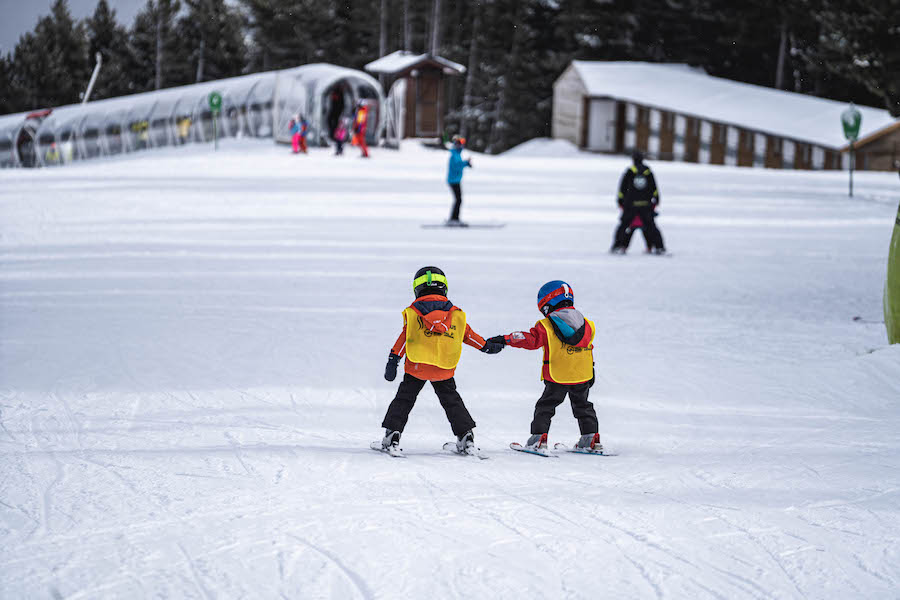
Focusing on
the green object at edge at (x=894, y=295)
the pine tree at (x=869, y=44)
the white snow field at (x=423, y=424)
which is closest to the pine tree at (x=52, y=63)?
the pine tree at (x=869, y=44)


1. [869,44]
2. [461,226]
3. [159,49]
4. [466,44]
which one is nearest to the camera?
[461,226]

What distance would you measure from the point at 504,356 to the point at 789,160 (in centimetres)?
2839

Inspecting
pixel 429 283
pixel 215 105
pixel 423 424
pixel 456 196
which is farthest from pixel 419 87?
pixel 429 283

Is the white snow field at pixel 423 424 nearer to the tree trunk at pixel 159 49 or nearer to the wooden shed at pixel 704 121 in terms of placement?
the wooden shed at pixel 704 121

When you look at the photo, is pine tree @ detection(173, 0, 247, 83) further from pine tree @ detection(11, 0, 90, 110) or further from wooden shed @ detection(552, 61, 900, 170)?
wooden shed @ detection(552, 61, 900, 170)

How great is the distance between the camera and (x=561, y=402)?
19.7ft

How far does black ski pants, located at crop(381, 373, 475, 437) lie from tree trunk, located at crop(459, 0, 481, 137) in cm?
5219

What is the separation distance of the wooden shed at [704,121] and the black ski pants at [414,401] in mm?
29304

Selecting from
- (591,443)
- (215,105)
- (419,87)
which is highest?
(419,87)

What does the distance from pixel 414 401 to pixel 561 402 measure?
2.68ft

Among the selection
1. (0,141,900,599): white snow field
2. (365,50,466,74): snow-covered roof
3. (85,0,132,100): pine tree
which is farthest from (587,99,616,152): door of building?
(85,0,132,100): pine tree

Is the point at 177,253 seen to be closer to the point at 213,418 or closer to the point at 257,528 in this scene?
the point at 213,418

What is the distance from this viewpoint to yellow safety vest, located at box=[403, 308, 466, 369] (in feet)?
18.7

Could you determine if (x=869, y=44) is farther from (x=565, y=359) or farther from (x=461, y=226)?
(x=565, y=359)
